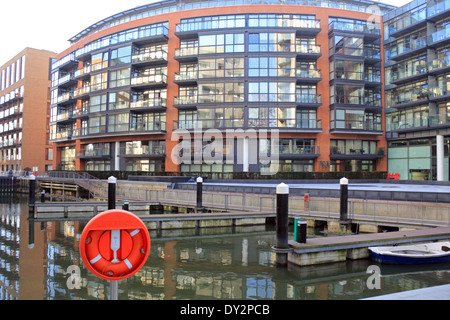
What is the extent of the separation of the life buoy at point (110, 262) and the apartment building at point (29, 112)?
238ft

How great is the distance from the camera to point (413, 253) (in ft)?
39.0

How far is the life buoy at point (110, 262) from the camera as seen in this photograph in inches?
127

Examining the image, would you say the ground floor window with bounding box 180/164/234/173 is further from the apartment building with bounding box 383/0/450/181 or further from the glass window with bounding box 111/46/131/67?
the apartment building with bounding box 383/0/450/181

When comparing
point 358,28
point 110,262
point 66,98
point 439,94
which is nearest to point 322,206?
point 110,262

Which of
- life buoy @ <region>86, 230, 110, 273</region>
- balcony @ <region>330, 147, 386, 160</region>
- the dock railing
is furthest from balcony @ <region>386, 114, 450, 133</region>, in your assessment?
life buoy @ <region>86, 230, 110, 273</region>

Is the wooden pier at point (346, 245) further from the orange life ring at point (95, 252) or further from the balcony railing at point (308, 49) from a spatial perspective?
the balcony railing at point (308, 49)

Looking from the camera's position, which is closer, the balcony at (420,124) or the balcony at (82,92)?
the balcony at (420,124)

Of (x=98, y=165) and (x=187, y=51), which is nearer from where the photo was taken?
(x=187, y=51)

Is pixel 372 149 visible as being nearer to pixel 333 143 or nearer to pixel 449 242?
pixel 333 143

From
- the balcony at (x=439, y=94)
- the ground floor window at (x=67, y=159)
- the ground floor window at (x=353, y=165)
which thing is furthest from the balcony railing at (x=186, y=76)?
the balcony at (x=439, y=94)

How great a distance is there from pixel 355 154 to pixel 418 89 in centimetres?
1000

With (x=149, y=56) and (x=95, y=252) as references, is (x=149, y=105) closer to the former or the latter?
(x=149, y=56)
